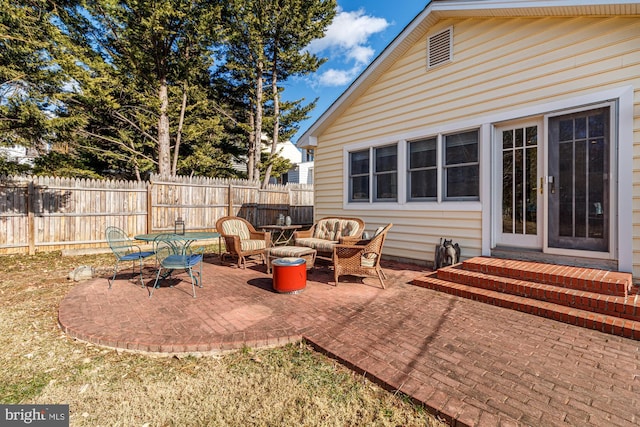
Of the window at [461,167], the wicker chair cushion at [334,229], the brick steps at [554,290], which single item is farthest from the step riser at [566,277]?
the wicker chair cushion at [334,229]

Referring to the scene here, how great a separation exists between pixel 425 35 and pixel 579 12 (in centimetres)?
272

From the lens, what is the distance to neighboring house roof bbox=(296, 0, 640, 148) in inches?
162

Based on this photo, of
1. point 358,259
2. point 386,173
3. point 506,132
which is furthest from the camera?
point 386,173

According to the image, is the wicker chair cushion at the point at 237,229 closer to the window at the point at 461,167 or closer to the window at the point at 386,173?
the window at the point at 386,173

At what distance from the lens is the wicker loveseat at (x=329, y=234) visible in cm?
591

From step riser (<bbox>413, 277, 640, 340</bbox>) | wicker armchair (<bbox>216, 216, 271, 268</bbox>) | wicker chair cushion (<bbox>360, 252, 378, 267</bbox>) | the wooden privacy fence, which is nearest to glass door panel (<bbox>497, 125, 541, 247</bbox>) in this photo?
step riser (<bbox>413, 277, 640, 340</bbox>)

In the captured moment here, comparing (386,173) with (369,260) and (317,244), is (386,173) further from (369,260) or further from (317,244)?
(369,260)

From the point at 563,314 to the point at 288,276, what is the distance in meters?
3.55

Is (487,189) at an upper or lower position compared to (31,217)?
upper

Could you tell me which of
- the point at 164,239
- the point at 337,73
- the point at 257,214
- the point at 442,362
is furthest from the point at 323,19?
the point at 442,362

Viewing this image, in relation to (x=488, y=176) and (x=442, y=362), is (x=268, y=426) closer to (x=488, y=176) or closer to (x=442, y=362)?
(x=442, y=362)

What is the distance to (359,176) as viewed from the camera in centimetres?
791

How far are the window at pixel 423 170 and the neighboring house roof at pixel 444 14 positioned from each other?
2.07 meters

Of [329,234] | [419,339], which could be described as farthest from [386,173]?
[419,339]
